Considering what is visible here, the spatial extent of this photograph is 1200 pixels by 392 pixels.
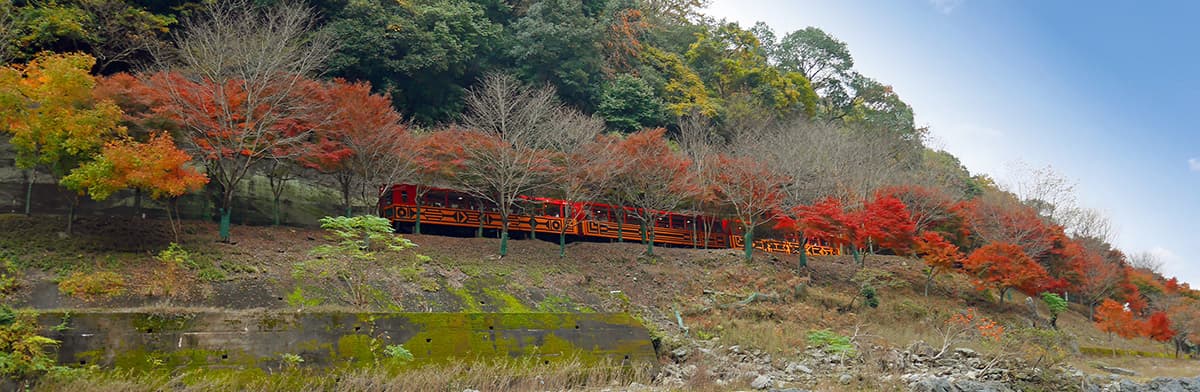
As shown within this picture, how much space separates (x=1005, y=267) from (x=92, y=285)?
2906 cm

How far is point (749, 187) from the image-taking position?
29234 mm

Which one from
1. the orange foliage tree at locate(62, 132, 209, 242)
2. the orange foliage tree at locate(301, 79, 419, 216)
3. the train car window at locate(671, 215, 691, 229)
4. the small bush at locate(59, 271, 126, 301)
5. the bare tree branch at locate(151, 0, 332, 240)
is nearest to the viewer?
the small bush at locate(59, 271, 126, 301)

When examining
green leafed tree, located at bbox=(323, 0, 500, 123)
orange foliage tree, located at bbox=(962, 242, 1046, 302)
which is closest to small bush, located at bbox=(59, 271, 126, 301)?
green leafed tree, located at bbox=(323, 0, 500, 123)

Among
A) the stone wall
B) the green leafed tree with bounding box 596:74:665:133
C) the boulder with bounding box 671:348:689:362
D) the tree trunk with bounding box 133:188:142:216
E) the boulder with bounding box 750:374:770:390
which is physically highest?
the green leafed tree with bounding box 596:74:665:133

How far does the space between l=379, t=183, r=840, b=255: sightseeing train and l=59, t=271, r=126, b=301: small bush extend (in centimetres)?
1008

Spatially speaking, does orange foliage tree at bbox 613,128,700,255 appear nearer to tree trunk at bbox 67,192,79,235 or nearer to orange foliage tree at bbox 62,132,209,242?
orange foliage tree at bbox 62,132,209,242

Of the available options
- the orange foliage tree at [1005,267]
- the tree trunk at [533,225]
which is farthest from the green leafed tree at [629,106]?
the orange foliage tree at [1005,267]

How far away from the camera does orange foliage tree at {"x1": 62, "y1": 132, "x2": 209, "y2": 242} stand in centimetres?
1669

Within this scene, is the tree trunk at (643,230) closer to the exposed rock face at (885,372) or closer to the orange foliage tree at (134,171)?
the exposed rock face at (885,372)

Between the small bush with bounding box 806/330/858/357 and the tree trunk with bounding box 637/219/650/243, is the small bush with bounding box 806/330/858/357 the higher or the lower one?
the lower one

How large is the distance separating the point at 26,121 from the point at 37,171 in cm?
336

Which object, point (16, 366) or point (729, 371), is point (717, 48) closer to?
point (729, 371)

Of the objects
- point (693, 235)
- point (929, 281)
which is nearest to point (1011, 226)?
point (929, 281)

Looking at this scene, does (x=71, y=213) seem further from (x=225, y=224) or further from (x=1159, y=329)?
(x=1159, y=329)
